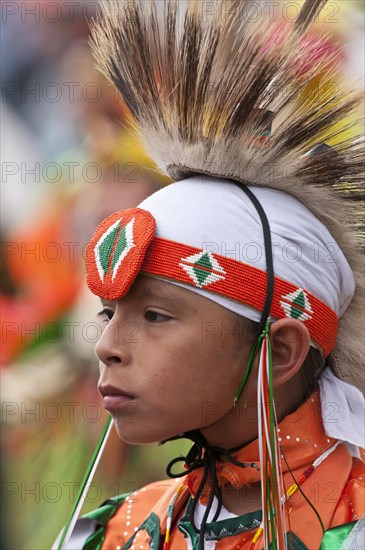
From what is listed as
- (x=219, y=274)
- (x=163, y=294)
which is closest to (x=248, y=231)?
(x=219, y=274)

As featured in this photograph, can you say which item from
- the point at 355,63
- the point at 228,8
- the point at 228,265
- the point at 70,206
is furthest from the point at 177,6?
the point at 70,206

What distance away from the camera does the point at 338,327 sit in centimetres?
222

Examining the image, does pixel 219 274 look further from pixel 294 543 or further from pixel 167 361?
pixel 294 543

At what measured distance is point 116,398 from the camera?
1.98 m

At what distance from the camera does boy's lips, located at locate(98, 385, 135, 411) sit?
197 cm

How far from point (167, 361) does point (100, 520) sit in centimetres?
68

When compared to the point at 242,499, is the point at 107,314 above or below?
above

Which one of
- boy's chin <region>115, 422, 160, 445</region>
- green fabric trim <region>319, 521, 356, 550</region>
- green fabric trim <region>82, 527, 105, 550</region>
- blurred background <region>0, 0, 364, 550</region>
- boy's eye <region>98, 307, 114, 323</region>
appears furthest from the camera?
blurred background <region>0, 0, 364, 550</region>

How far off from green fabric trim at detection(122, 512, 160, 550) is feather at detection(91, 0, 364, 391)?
67 centimetres

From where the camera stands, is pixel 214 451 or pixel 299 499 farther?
pixel 214 451

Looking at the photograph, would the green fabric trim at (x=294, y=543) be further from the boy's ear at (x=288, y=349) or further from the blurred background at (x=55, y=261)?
the blurred background at (x=55, y=261)

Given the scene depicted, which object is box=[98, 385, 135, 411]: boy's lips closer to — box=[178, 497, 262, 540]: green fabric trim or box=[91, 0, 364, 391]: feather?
box=[178, 497, 262, 540]: green fabric trim

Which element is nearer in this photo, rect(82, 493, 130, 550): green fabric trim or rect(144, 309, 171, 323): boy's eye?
rect(144, 309, 171, 323): boy's eye

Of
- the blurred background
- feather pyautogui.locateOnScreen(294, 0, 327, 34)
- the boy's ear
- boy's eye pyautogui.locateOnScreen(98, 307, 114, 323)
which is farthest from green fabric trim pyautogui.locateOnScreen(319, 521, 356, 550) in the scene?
the blurred background
